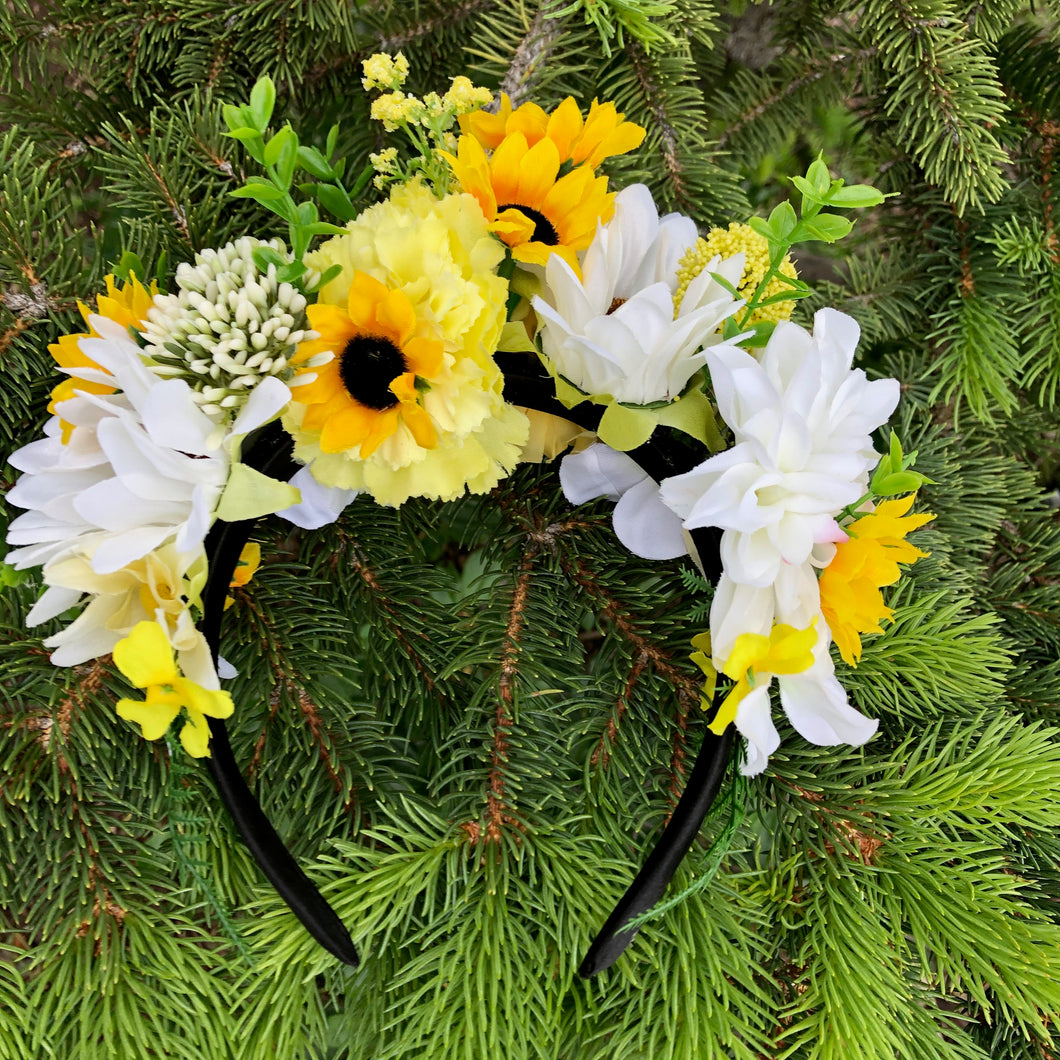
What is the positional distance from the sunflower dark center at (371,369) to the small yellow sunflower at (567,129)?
127mm

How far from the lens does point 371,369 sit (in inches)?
13.0

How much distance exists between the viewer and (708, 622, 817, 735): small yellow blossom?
0.33m

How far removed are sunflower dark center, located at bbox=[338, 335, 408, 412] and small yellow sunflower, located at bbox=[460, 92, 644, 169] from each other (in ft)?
0.42

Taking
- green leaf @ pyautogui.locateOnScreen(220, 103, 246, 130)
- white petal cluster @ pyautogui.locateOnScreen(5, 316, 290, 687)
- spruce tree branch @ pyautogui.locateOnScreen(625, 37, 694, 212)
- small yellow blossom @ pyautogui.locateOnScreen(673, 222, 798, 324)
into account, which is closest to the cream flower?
white petal cluster @ pyautogui.locateOnScreen(5, 316, 290, 687)

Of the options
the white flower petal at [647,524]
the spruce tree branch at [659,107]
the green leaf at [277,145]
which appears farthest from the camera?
the spruce tree branch at [659,107]

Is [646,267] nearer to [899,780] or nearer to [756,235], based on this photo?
[756,235]

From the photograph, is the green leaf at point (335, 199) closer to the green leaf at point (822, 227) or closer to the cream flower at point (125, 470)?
the cream flower at point (125, 470)

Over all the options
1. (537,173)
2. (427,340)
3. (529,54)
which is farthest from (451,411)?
(529,54)

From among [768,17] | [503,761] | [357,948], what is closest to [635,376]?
[503,761]

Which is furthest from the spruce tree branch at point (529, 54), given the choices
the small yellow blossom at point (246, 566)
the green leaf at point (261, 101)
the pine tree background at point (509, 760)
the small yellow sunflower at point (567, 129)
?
the small yellow blossom at point (246, 566)

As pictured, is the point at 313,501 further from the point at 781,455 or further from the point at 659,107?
the point at 659,107

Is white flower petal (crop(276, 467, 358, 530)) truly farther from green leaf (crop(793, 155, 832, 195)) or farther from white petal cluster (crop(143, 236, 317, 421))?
green leaf (crop(793, 155, 832, 195))

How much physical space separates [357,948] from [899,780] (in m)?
0.30

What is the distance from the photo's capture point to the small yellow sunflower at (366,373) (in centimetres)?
31
